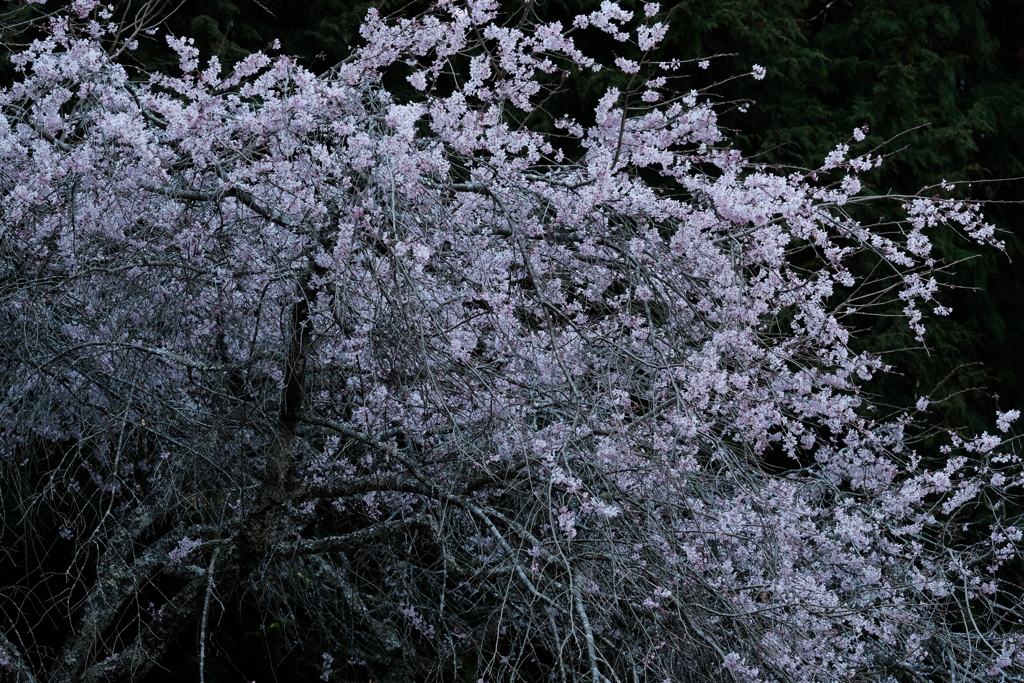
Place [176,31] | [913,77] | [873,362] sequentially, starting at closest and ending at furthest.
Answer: [873,362]
[176,31]
[913,77]

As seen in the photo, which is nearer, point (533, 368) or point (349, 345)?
point (349, 345)

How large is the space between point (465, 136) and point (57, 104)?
1.37m

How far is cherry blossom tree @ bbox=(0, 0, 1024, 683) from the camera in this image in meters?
3.33

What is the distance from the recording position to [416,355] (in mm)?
3182

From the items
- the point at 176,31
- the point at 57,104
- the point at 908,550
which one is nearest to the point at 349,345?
the point at 57,104

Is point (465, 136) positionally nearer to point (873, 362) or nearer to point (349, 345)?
point (349, 345)

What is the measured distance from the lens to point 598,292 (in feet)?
12.5

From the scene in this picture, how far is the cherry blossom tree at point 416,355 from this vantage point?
3.33 meters

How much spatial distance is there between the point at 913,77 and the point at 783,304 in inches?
143

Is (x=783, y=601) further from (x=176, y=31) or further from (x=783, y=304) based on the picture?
(x=176, y=31)

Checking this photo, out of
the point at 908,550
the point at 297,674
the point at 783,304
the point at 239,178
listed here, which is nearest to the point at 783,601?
the point at 783,304

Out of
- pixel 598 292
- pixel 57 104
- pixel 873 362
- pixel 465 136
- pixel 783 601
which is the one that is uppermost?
pixel 57 104

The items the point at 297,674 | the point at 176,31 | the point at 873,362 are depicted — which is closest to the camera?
the point at 873,362

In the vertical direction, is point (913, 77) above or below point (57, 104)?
below
